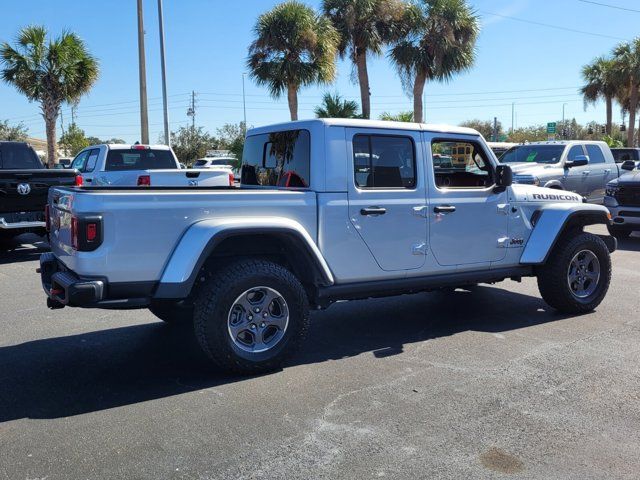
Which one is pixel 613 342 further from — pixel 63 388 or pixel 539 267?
pixel 63 388

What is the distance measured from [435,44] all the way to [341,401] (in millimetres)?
23497

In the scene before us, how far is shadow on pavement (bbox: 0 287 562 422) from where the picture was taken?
434cm

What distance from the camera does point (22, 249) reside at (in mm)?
11727

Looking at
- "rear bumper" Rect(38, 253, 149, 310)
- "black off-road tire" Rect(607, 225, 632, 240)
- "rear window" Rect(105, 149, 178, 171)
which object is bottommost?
"black off-road tire" Rect(607, 225, 632, 240)

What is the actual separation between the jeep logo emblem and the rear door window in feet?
40.7

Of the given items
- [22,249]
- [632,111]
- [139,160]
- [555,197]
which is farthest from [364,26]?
[632,111]

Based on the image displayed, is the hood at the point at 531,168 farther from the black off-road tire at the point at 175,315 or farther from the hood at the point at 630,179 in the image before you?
the black off-road tire at the point at 175,315

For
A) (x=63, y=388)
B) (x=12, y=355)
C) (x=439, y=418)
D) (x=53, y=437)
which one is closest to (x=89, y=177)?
(x=12, y=355)

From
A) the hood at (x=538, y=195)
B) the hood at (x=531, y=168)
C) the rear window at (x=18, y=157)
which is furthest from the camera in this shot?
the hood at (x=531, y=168)

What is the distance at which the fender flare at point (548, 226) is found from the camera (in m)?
6.21

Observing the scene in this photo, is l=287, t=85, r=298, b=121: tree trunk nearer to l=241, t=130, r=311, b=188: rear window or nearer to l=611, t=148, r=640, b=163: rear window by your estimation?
l=611, t=148, r=640, b=163: rear window

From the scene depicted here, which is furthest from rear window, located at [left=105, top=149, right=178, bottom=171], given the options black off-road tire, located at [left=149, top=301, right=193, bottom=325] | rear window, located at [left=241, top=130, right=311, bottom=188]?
black off-road tire, located at [left=149, top=301, right=193, bottom=325]

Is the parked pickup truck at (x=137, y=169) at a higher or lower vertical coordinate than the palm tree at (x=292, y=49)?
lower

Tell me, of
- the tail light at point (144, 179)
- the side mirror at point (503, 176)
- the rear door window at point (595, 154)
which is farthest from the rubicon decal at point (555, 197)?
the rear door window at point (595, 154)
